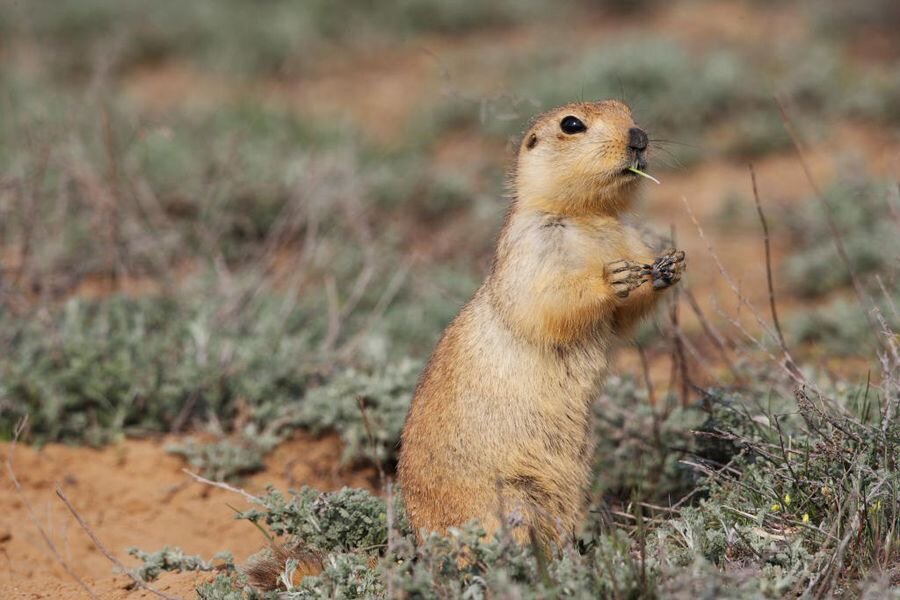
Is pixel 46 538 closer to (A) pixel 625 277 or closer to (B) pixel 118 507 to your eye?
(B) pixel 118 507

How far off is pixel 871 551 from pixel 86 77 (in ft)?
31.6

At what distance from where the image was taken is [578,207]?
3.84 m

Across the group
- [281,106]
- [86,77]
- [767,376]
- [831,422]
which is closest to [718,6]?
[281,106]

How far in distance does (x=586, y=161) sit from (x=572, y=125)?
206 millimetres

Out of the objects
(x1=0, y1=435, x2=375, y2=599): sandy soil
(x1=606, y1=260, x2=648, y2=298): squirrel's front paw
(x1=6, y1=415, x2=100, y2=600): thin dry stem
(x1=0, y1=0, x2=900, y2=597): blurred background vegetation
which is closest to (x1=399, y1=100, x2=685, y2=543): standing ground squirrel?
(x1=606, y1=260, x2=648, y2=298): squirrel's front paw

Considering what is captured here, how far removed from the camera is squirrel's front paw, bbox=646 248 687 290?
3.62 metres

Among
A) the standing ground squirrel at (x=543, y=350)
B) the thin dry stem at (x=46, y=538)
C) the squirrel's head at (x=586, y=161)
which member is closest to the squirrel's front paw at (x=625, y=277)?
the standing ground squirrel at (x=543, y=350)

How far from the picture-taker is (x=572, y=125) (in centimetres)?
390

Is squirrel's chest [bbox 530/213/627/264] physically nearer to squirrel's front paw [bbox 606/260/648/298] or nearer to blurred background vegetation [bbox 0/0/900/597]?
squirrel's front paw [bbox 606/260/648/298]

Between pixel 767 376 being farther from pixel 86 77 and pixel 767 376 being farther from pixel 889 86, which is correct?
pixel 86 77

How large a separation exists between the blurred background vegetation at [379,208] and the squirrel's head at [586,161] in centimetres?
54

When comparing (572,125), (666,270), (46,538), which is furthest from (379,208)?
(46,538)

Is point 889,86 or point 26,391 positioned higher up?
point 889,86

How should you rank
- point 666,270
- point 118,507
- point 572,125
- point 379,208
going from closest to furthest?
point 666,270 → point 572,125 → point 118,507 → point 379,208
